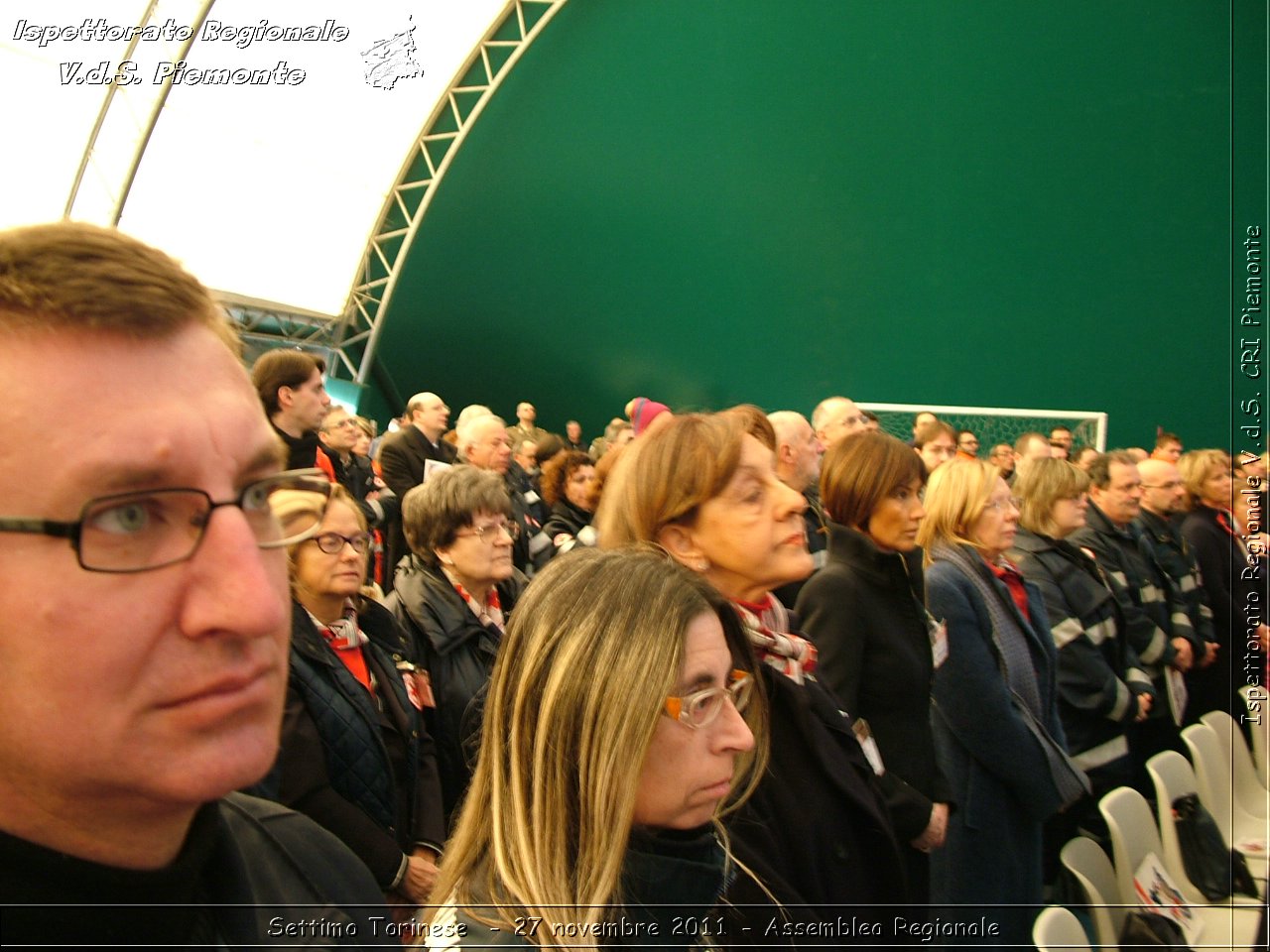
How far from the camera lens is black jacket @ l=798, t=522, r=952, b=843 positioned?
2.80 m

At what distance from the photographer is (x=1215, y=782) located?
399cm

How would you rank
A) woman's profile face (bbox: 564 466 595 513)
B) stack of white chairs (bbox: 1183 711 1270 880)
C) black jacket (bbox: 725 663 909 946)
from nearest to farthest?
black jacket (bbox: 725 663 909 946)
stack of white chairs (bbox: 1183 711 1270 880)
woman's profile face (bbox: 564 466 595 513)

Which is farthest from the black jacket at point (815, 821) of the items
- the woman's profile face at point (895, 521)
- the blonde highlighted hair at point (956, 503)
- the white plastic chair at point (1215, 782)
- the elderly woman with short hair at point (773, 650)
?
the white plastic chair at point (1215, 782)

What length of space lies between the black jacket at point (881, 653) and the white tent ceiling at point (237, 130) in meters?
6.85

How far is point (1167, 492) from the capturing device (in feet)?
20.7

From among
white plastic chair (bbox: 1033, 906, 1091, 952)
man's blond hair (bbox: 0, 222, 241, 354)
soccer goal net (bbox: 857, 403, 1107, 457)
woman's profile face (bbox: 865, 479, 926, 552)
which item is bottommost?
soccer goal net (bbox: 857, 403, 1107, 457)

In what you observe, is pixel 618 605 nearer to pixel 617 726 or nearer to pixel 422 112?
pixel 617 726

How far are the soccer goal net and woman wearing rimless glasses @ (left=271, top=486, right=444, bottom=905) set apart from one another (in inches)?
359

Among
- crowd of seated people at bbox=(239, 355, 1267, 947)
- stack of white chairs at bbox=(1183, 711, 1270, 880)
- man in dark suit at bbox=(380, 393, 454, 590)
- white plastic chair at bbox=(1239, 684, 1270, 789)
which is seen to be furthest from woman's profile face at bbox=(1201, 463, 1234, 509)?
man in dark suit at bbox=(380, 393, 454, 590)

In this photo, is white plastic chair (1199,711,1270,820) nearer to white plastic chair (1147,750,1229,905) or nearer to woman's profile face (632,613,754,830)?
white plastic chair (1147,750,1229,905)

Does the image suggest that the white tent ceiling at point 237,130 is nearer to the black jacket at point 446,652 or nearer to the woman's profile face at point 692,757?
the black jacket at point 446,652

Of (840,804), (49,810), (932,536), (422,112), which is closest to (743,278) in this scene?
(422,112)

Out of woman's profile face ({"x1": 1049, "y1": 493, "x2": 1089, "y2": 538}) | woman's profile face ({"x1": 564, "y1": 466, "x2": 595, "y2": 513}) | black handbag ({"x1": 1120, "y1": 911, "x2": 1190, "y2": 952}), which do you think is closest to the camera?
black handbag ({"x1": 1120, "y1": 911, "x2": 1190, "y2": 952})

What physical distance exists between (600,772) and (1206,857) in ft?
9.27
